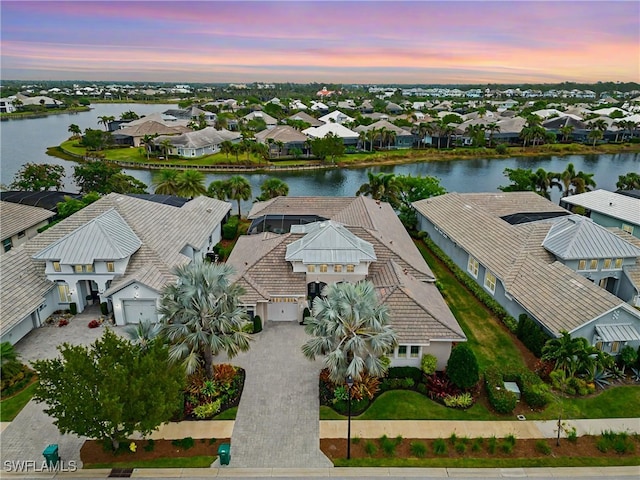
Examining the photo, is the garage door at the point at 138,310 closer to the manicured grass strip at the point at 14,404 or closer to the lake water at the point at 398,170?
the manicured grass strip at the point at 14,404

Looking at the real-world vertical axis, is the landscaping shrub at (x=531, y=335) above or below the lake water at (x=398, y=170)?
above

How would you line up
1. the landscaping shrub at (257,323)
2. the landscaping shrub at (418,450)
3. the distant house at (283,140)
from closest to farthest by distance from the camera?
the landscaping shrub at (418,450)
the landscaping shrub at (257,323)
the distant house at (283,140)

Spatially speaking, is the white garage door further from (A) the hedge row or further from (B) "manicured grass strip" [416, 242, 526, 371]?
(A) the hedge row

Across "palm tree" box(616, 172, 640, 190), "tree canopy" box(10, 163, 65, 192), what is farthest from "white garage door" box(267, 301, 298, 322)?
"palm tree" box(616, 172, 640, 190)

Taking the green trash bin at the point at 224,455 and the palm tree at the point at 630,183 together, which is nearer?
the green trash bin at the point at 224,455

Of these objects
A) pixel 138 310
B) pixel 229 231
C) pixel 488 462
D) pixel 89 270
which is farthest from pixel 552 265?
pixel 89 270

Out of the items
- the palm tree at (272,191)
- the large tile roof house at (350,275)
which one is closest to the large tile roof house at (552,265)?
the large tile roof house at (350,275)
